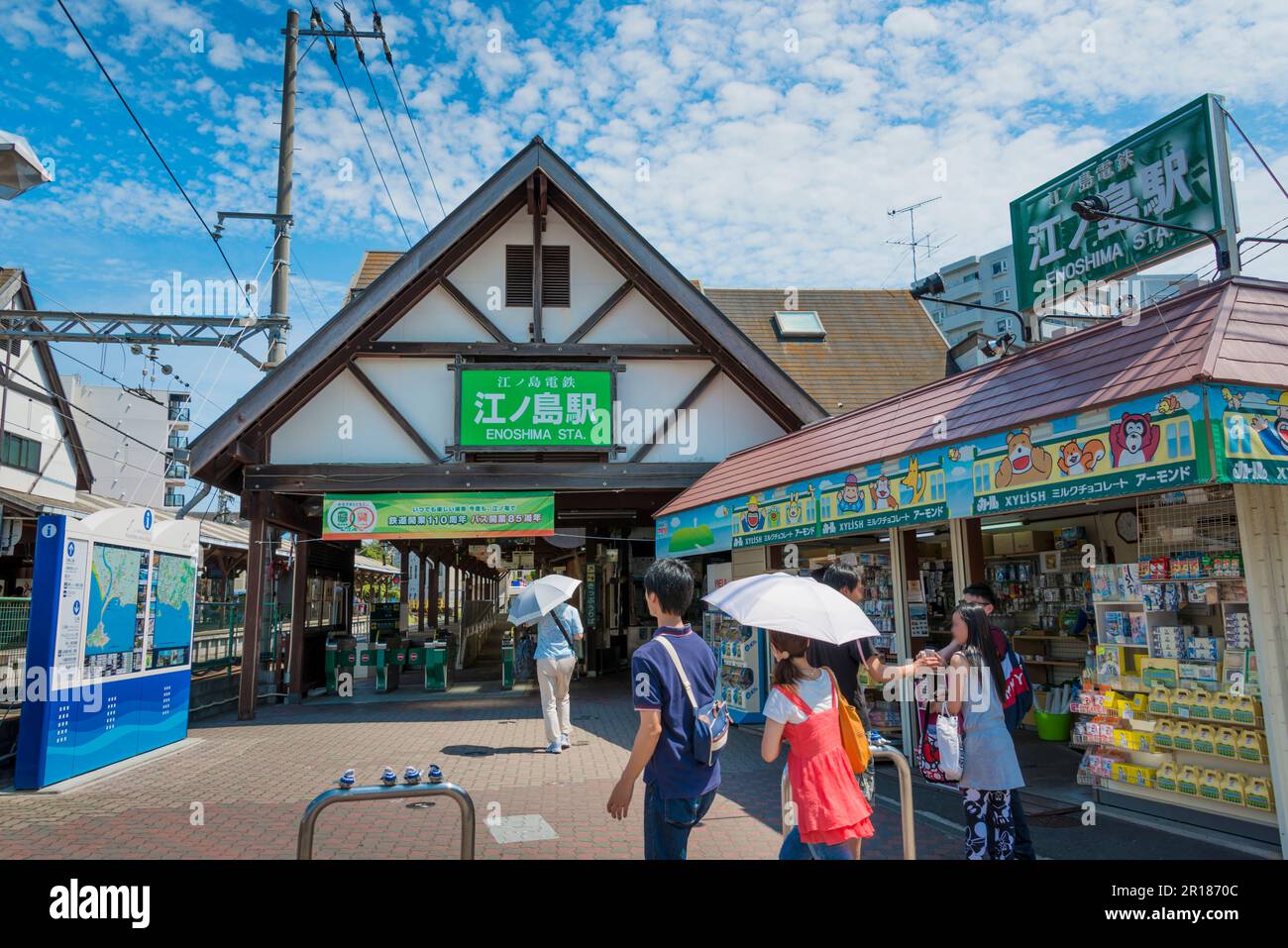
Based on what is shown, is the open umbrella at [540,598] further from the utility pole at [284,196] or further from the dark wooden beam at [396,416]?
the utility pole at [284,196]

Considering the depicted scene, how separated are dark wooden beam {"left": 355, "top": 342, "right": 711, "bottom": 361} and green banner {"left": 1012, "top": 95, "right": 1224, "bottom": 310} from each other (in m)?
6.14

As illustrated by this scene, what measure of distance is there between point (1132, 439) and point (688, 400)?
9050 millimetres

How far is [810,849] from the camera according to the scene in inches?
156

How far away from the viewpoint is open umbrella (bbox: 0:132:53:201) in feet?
20.2

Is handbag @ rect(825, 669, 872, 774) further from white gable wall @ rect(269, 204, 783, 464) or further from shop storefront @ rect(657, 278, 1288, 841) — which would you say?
white gable wall @ rect(269, 204, 783, 464)

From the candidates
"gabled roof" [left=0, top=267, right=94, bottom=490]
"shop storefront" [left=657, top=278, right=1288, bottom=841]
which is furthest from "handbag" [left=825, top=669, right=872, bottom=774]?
"gabled roof" [left=0, top=267, right=94, bottom=490]

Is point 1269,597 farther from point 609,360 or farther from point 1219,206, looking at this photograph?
point 609,360

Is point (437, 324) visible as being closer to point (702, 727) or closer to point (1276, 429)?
point (702, 727)

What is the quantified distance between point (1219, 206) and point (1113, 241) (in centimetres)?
117

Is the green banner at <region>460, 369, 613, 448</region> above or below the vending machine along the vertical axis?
above

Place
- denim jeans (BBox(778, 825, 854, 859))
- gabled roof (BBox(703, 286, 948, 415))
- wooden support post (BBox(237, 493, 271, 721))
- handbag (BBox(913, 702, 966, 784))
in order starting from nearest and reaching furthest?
denim jeans (BBox(778, 825, 854, 859)), handbag (BBox(913, 702, 966, 784)), wooden support post (BBox(237, 493, 271, 721)), gabled roof (BBox(703, 286, 948, 415))

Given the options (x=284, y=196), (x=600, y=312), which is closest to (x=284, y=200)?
(x=284, y=196)
